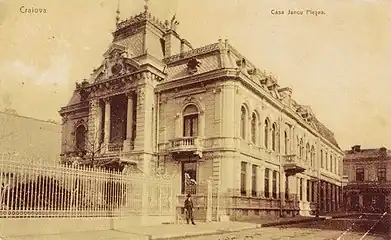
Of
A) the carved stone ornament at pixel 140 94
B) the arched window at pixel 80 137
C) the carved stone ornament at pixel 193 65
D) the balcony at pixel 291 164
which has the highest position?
the carved stone ornament at pixel 193 65

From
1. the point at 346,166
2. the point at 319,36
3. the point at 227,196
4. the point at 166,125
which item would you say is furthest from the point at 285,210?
the point at 346,166

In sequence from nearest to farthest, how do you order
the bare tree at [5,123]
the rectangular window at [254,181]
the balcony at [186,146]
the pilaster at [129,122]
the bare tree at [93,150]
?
the bare tree at [5,123], the balcony at [186,146], the rectangular window at [254,181], the pilaster at [129,122], the bare tree at [93,150]

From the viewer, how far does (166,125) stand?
20.4m

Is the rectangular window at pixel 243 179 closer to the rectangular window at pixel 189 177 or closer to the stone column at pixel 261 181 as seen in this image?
the stone column at pixel 261 181

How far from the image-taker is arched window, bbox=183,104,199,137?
64.6ft

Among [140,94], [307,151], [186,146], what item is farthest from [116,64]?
[307,151]

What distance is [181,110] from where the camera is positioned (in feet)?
65.9

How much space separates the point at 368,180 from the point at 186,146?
83.0 ft

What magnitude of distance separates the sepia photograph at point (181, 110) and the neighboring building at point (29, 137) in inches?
4.8

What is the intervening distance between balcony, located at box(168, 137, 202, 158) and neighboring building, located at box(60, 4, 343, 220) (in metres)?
0.04

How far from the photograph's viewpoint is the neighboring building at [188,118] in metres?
18.6

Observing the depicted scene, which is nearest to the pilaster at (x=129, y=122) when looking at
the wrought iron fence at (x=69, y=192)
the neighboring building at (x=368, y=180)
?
the wrought iron fence at (x=69, y=192)

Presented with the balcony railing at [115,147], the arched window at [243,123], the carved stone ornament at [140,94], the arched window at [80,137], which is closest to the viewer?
the arched window at [243,123]

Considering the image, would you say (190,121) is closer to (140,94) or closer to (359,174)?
(140,94)
